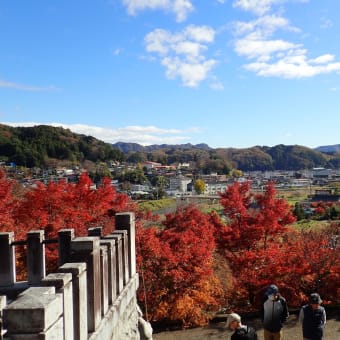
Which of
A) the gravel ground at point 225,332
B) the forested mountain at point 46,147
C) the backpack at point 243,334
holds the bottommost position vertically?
the gravel ground at point 225,332

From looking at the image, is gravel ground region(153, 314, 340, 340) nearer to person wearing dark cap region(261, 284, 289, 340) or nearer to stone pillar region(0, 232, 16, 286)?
person wearing dark cap region(261, 284, 289, 340)

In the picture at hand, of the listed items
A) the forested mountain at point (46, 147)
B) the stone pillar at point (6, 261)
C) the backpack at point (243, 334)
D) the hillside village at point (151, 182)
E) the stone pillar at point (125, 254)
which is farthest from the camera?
the forested mountain at point (46, 147)

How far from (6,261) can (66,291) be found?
10.3 ft

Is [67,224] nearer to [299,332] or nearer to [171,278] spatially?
[171,278]

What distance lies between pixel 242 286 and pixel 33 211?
882 cm

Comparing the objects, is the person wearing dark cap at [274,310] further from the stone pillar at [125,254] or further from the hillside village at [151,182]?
the hillside village at [151,182]

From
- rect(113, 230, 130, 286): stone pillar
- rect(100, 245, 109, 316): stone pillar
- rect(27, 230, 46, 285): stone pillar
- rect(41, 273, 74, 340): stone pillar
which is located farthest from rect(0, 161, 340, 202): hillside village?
rect(41, 273, 74, 340): stone pillar

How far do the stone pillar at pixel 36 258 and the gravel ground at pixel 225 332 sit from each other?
8.73 m

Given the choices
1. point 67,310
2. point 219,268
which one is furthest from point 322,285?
point 67,310

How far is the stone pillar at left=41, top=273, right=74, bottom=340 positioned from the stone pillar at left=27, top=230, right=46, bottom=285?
273 cm

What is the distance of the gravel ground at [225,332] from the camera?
13273 mm

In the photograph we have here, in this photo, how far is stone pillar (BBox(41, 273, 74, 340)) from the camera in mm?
3732

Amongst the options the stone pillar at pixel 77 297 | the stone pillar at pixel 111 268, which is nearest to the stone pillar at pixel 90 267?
the stone pillar at pixel 77 297

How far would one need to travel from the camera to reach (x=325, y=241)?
16141mm
